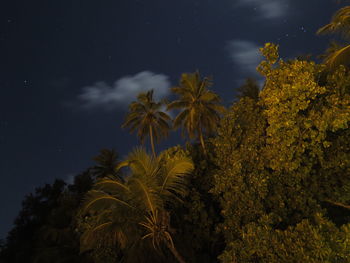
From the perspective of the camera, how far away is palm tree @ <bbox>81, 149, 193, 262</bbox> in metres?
11.9

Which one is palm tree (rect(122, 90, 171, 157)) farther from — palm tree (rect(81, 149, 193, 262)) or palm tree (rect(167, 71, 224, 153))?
palm tree (rect(81, 149, 193, 262))

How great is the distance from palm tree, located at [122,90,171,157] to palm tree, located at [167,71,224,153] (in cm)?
553

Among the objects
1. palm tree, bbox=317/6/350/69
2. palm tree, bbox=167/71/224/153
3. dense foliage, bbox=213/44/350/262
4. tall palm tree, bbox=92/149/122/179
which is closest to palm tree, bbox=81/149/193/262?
dense foliage, bbox=213/44/350/262

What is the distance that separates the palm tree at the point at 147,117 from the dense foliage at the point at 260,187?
20668mm

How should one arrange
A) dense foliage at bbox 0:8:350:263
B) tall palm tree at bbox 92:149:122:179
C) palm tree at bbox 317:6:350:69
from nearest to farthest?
dense foliage at bbox 0:8:350:263 < palm tree at bbox 317:6:350:69 < tall palm tree at bbox 92:149:122:179

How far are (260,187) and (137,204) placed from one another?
→ 13.7 ft

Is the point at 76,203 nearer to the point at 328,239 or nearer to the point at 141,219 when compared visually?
the point at 141,219

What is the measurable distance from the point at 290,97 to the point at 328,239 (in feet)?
13.8

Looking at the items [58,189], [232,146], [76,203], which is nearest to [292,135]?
[232,146]

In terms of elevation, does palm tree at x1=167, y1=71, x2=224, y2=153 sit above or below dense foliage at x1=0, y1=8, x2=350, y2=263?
above

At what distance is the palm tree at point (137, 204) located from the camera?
1189 cm

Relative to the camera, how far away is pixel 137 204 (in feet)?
40.5

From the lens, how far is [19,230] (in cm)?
3397

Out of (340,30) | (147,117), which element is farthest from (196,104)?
(340,30)
